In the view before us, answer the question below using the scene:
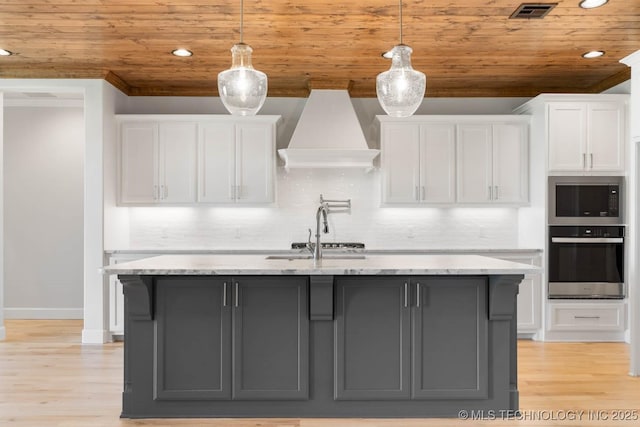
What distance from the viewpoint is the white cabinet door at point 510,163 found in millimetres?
5695

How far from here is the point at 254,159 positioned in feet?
18.6

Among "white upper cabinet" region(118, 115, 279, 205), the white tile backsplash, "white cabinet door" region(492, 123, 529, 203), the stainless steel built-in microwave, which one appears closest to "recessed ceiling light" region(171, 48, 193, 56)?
"white upper cabinet" region(118, 115, 279, 205)

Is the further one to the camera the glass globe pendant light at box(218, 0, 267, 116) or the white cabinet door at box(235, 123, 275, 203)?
the white cabinet door at box(235, 123, 275, 203)

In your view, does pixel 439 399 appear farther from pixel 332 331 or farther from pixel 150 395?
pixel 150 395

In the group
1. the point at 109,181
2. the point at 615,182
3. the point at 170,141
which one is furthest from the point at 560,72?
the point at 109,181

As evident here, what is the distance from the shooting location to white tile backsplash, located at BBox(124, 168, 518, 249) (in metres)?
6.07

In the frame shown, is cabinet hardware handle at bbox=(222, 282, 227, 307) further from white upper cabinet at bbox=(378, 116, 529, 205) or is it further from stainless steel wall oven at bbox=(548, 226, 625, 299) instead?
stainless steel wall oven at bbox=(548, 226, 625, 299)

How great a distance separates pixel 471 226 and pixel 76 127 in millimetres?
4918

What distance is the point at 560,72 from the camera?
5352mm

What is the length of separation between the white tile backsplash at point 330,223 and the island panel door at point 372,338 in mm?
2843

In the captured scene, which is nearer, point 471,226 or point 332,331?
point 332,331

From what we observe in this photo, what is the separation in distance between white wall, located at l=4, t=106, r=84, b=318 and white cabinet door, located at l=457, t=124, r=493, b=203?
4.54 m

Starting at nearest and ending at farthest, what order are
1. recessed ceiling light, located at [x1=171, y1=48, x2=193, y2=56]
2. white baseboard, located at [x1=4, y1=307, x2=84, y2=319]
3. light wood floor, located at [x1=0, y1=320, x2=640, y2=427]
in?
1. light wood floor, located at [x1=0, y1=320, x2=640, y2=427]
2. recessed ceiling light, located at [x1=171, y1=48, x2=193, y2=56]
3. white baseboard, located at [x1=4, y1=307, x2=84, y2=319]

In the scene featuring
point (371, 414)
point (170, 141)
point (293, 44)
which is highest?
point (293, 44)
